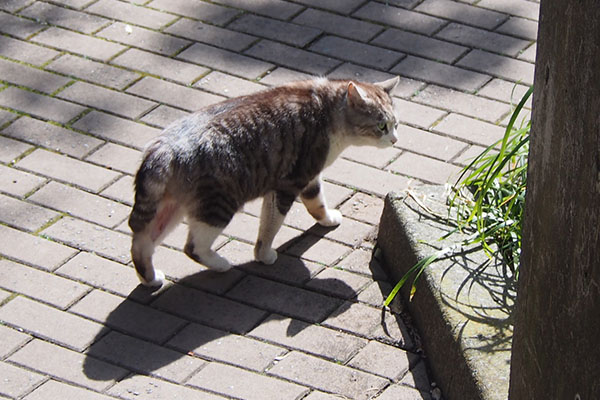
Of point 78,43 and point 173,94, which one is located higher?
point 78,43

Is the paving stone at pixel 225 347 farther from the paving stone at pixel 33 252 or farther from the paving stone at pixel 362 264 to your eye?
the paving stone at pixel 33 252

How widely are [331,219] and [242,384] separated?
115 centimetres

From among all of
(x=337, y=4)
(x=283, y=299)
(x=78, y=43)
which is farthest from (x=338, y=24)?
(x=283, y=299)

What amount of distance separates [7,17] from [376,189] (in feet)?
9.39

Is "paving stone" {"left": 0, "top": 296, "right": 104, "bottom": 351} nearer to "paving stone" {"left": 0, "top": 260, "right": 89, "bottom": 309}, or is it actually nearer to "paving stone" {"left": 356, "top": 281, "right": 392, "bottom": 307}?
"paving stone" {"left": 0, "top": 260, "right": 89, "bottom": 309}

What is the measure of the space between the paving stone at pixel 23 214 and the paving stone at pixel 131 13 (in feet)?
6.02

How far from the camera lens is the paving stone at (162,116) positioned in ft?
17.9

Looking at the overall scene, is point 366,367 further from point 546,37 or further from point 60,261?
point 546,37

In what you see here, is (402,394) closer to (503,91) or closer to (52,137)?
(503,91)

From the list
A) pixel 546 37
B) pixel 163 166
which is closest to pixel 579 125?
pixel 546 37

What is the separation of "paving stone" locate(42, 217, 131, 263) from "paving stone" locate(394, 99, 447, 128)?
1.77m

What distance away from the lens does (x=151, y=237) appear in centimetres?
434

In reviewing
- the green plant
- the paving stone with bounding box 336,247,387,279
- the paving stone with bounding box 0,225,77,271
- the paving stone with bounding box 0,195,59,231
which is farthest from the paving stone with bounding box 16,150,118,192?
the green plant

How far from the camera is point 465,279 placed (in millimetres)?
4113
